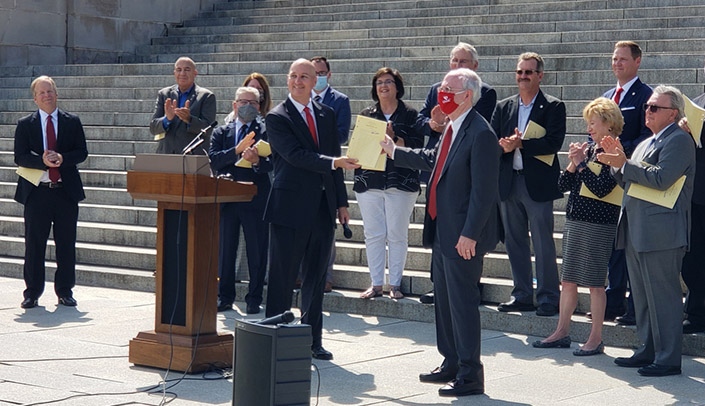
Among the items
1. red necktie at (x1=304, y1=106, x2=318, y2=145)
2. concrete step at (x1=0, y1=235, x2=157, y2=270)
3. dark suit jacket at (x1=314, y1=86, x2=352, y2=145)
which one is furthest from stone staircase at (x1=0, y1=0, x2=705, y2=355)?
red necktie at (x1=304, y1=106, x2=318, y2=145)

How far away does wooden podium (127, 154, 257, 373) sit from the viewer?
7602mm

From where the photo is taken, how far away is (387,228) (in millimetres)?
10016

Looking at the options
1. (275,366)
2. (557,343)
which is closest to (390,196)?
(557,343)

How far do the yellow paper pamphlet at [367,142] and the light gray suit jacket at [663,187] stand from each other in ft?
5.61

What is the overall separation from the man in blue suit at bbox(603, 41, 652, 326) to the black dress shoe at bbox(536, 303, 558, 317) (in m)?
0.41

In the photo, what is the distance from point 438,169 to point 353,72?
8.21 meters

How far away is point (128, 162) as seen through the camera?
1431 cm

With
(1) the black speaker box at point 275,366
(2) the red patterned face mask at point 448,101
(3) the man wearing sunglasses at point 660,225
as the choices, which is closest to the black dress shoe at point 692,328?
(3) the man wearing sunglasses at point 660,225

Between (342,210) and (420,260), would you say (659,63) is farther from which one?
(342,210)

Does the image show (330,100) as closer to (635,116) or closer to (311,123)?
(311,123)

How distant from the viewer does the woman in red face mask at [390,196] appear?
9914 millimetres

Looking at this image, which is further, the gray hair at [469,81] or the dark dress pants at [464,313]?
the gray hair at [469,81]

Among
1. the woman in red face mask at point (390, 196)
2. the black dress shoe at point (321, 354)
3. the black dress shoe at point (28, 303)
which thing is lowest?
the black dress shoe at point (28, 303)

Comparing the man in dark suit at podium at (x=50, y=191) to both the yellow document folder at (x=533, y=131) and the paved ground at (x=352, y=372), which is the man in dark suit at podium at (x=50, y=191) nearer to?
the paved ground at (x=352, y=372)
